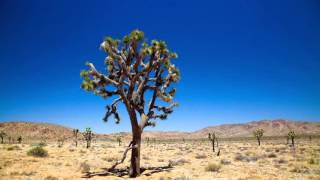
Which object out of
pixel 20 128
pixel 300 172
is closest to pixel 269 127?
pixel 20 128

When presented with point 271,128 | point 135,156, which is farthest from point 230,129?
point 135,156

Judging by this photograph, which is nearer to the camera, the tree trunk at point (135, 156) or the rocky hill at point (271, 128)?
the tree trunk at point (135, 156)

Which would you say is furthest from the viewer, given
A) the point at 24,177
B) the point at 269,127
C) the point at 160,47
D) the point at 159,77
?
the point at 269,127

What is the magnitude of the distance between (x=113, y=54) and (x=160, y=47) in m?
2.57

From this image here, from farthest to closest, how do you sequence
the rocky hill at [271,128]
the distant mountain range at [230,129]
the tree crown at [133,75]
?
the rocky hill at [271,128] → the distant mountain range at [230,129] → the tree crown at [133,75]

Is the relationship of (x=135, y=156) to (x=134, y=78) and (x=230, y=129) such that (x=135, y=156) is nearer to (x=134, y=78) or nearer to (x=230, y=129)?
(x=134, y=78)

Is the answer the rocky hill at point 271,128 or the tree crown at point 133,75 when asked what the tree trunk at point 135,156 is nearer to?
the tree crown at point 133,75

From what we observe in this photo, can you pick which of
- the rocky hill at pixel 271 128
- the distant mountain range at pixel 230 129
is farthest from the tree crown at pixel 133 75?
the rocky hill at pixel 271 128

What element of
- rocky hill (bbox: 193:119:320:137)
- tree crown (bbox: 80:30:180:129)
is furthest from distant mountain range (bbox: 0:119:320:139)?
tree crown (bbox: 80:30:180:129)

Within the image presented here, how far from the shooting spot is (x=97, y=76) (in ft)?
50.2

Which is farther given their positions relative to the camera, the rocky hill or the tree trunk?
the rocky hill

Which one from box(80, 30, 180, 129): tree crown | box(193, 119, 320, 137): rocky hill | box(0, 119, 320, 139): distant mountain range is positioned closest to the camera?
box(80, 30, 180, 129): tree crown

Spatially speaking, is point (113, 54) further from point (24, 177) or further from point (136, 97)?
point (24, 177)

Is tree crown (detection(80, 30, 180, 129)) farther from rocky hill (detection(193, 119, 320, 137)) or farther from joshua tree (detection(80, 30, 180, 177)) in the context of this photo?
rocky hill (detection(193, 119, 320, 137))
